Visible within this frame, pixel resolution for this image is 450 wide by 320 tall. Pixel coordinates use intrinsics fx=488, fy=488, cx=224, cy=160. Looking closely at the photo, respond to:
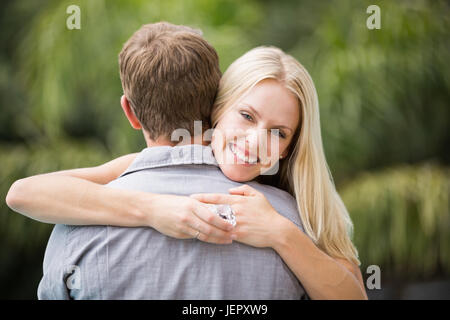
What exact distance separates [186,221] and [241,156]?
15 centimetres

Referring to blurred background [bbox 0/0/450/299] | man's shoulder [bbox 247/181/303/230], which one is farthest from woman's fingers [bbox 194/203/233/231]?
blurred background [bbox 0/0/450/299]

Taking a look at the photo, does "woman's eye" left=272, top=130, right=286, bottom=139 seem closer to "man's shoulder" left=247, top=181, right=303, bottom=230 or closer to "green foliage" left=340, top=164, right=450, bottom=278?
"man's shoulder" left=247, top=181, right=303, bottom=230

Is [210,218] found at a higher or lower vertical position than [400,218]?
higher

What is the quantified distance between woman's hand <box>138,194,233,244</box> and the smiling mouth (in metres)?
0.11

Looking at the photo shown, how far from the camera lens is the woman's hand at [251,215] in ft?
2.46

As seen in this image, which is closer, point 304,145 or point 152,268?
point 152,268

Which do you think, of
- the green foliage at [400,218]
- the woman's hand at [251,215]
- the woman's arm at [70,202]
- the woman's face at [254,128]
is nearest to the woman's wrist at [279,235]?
the woman's hand at [251,215]

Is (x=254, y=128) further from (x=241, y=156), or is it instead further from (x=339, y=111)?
(x=339, y=111)

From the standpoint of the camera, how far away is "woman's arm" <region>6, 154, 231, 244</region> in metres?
0.73

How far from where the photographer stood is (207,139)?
86 cm

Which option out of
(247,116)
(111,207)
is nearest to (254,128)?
(247,116)

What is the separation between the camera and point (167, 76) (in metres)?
0.78

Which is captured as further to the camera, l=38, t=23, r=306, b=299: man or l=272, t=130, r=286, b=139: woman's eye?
l=272, t=130, r=286, b=139: woman's eye

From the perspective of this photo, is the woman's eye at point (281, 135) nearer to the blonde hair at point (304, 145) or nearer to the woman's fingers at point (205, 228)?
the blonde hair at point (304, 145)
